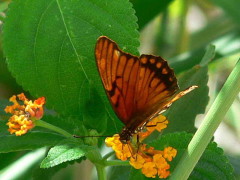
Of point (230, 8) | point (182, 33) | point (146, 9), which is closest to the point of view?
point (146, 9)

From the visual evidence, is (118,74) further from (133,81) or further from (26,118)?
(26,118)

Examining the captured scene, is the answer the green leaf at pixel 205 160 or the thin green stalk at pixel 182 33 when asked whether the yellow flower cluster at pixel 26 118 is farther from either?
the thin green stalk at pixel 182 33

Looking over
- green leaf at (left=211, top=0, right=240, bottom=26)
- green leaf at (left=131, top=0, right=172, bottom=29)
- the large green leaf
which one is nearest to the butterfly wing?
the large green leaf

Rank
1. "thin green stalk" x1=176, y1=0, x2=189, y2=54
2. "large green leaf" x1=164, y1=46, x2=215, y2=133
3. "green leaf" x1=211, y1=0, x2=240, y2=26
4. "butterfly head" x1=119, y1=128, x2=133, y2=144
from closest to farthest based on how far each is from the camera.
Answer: "butterfly head" x1=119, y1=128, x2=133, y2=144 < "large green leaf" x1=164, y1=46, x2=215, y2=133 < "green leaf" x1=211, y1=0, x2=240, y2=26 < "thin green stalk" x1=176, y1=0, x2=189, y2=54

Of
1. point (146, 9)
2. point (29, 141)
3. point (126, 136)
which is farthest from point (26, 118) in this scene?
point (146, 9)

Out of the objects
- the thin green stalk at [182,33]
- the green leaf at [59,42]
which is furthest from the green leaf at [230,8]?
the green leaf at [59,42]

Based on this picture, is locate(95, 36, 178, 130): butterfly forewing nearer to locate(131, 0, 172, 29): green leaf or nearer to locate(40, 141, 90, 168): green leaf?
locate(40, 141, 90, 168): green leaf

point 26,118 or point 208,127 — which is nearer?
point 208,127
